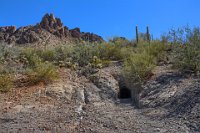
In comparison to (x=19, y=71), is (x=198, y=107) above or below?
below

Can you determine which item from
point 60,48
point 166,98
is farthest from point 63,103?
point 60,48

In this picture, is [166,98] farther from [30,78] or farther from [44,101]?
[30,78]

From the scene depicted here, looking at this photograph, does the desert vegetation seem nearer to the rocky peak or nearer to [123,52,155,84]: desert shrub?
[123,52,155,84]: desert shrub

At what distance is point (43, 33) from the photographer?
A: 36938 mm

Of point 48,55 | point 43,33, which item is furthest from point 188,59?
point 43,33

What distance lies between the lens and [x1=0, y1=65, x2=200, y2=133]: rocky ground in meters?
8.88

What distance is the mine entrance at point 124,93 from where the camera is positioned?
1290 centimetres

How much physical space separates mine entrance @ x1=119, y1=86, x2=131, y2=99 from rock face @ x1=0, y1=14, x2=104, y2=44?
2119cm

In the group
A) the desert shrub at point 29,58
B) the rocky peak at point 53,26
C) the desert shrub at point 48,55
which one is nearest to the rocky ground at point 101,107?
the desert shrub at point 29,58

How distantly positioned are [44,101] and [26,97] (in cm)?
66

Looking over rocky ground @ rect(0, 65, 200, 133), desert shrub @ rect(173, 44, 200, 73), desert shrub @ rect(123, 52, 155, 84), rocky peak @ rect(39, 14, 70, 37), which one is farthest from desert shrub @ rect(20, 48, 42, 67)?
rocky peak @ rect(39, 14, 70, 37)

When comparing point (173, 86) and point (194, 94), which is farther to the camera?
point (173, 86)

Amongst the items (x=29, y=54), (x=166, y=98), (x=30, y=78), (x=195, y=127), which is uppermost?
(x=29, y=54)

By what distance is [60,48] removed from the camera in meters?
17.3
